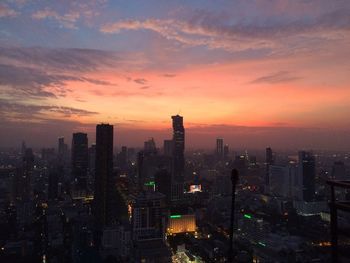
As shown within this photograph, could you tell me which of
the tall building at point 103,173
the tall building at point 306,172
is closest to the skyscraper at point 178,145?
the tall building at point 306,172

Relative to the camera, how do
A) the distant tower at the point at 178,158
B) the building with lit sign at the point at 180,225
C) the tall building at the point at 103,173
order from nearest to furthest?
the building with lit sign at the point at 180,225, the tall building at the point at 103,173, the distant tower at the point at 178,158

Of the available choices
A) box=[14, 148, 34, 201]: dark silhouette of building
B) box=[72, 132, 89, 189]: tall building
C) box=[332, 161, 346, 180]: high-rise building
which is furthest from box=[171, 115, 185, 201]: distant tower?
box=[332, 161, 346, 180]: high-rise building

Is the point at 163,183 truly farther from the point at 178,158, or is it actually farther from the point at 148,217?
the point at 148,217

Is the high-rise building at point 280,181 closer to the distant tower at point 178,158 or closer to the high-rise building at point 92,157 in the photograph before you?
the distant tower at point 178,158

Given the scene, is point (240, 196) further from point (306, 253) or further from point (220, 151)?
point (220, 151)

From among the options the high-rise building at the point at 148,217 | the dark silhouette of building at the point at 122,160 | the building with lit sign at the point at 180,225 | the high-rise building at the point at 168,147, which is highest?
the high-rise building at the point at 168,147

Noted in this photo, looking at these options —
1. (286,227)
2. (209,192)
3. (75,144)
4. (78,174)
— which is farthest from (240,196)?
(75,144)

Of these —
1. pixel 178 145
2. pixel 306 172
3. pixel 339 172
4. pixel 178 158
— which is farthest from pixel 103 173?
pixel 339 172
